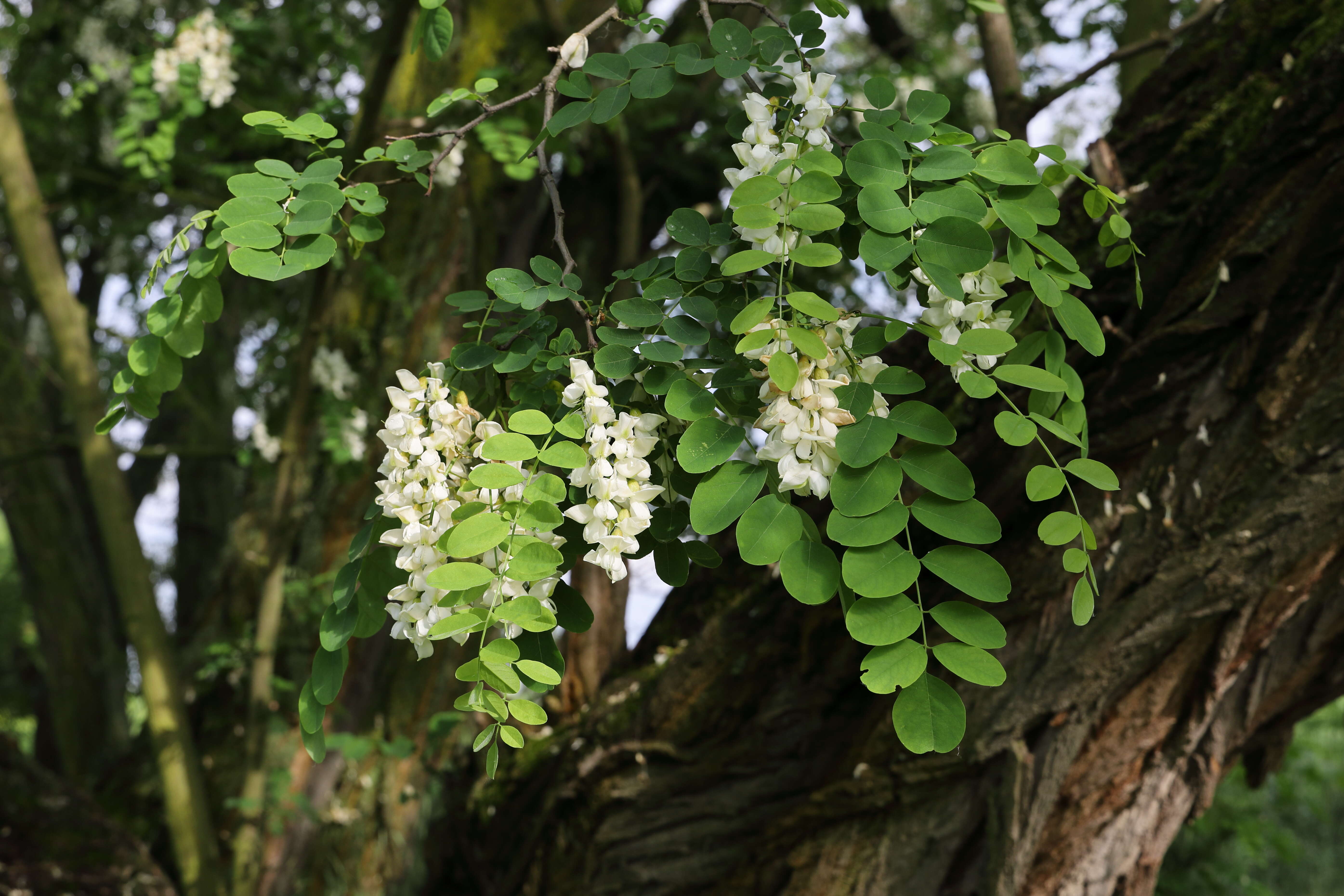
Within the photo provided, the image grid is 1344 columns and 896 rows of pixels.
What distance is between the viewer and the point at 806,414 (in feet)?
2.28

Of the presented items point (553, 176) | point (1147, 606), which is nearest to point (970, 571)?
point (553, 176)

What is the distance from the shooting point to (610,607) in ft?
7.90

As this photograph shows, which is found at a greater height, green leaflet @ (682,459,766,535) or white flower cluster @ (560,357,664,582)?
white flower cluster @ (560,357,664,582)

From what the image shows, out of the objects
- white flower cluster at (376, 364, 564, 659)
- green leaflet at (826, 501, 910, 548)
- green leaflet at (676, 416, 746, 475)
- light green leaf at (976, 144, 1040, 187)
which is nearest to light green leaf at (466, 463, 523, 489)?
white flower cluster at (376, 364, 564, 659)

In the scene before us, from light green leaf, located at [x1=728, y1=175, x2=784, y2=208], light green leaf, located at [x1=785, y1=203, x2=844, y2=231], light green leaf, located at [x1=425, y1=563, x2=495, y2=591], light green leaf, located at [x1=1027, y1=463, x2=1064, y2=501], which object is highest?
light green leaf, located at [x1=728, y1=175, x2=784, y2=208]

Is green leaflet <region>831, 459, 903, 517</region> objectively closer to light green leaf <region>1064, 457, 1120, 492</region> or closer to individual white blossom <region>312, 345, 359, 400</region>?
light green leaf <region>1064, 457, 1120, 492</region>

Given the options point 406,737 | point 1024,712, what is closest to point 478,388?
point 1024,712

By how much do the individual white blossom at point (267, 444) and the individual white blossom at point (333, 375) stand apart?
346 mm

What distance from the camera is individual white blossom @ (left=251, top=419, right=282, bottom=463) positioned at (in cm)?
283

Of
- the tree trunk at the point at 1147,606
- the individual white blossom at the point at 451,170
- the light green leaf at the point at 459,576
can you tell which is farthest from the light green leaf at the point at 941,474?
the individual white blossom at the point at 451,170

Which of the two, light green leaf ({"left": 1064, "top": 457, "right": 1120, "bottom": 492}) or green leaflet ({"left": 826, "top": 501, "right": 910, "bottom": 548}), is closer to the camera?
green leaflet ({"left": 826, "top": 501, "right": 910, "bottom": 548})

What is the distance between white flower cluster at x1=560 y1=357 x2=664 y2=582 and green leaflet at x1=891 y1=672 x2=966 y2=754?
9.5 inches

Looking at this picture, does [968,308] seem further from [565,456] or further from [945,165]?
[565,456]

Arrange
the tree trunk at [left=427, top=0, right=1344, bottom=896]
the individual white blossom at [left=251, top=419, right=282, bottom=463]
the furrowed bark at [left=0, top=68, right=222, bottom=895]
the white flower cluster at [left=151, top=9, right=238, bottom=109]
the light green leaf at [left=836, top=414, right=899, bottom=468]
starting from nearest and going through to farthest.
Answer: the light green leaf at [left=836, top=414, right=899, bottom=468], the tree trunk at [left=427, top=0, right=1344, bottom=896], the furrowed bark at [left=0, top=68, right=222, bottom=895], the white flower cluster at [left=151, top=9, right=238, bottom=109], the individual white blossom at [left=251, top=419, right=282, bottom=463]
